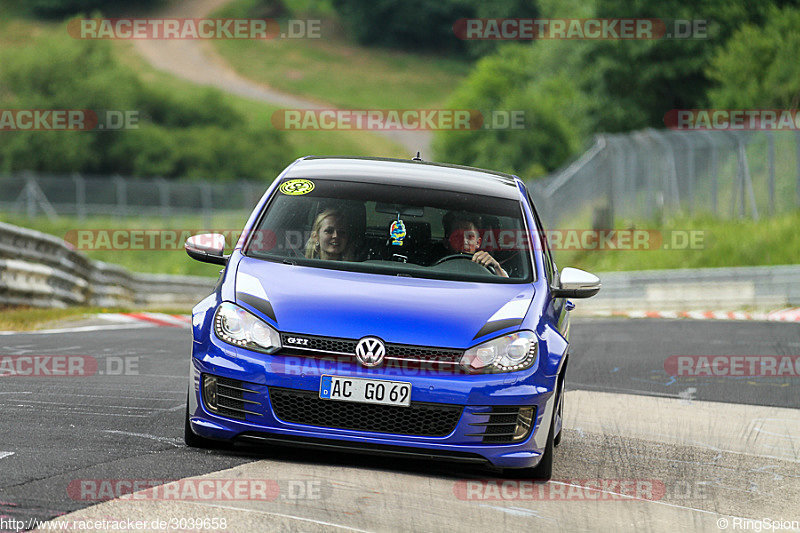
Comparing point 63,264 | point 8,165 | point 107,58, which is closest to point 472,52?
point 107,58

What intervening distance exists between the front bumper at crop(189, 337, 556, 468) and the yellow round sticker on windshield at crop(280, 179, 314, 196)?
1463mm

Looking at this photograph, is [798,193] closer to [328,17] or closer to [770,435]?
[770,435]

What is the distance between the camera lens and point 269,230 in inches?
306

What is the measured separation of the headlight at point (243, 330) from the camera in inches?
265

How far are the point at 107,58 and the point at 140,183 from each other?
33.3 meters

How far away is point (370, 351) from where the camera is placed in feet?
21.7

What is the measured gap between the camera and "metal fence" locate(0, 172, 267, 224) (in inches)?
2002

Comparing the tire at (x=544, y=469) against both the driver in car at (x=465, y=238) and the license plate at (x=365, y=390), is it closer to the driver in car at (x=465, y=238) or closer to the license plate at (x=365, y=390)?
the license plate at (x=365, y=390)

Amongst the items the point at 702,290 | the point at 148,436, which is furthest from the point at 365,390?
the point at 702,290

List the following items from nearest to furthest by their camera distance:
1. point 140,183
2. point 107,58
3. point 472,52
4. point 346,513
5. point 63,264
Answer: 1. point 346,513
2. point 63,264
3. point 140,183
4. point 107,58
5. point 472,52

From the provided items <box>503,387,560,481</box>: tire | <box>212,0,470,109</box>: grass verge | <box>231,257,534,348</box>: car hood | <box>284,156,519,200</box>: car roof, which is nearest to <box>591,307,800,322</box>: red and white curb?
<box>284,156,519,200</box>: car roof

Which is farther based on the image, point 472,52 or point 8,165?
point 472,52

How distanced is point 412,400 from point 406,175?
78.1 inches

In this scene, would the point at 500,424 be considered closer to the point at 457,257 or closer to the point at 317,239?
the point at 457,257
